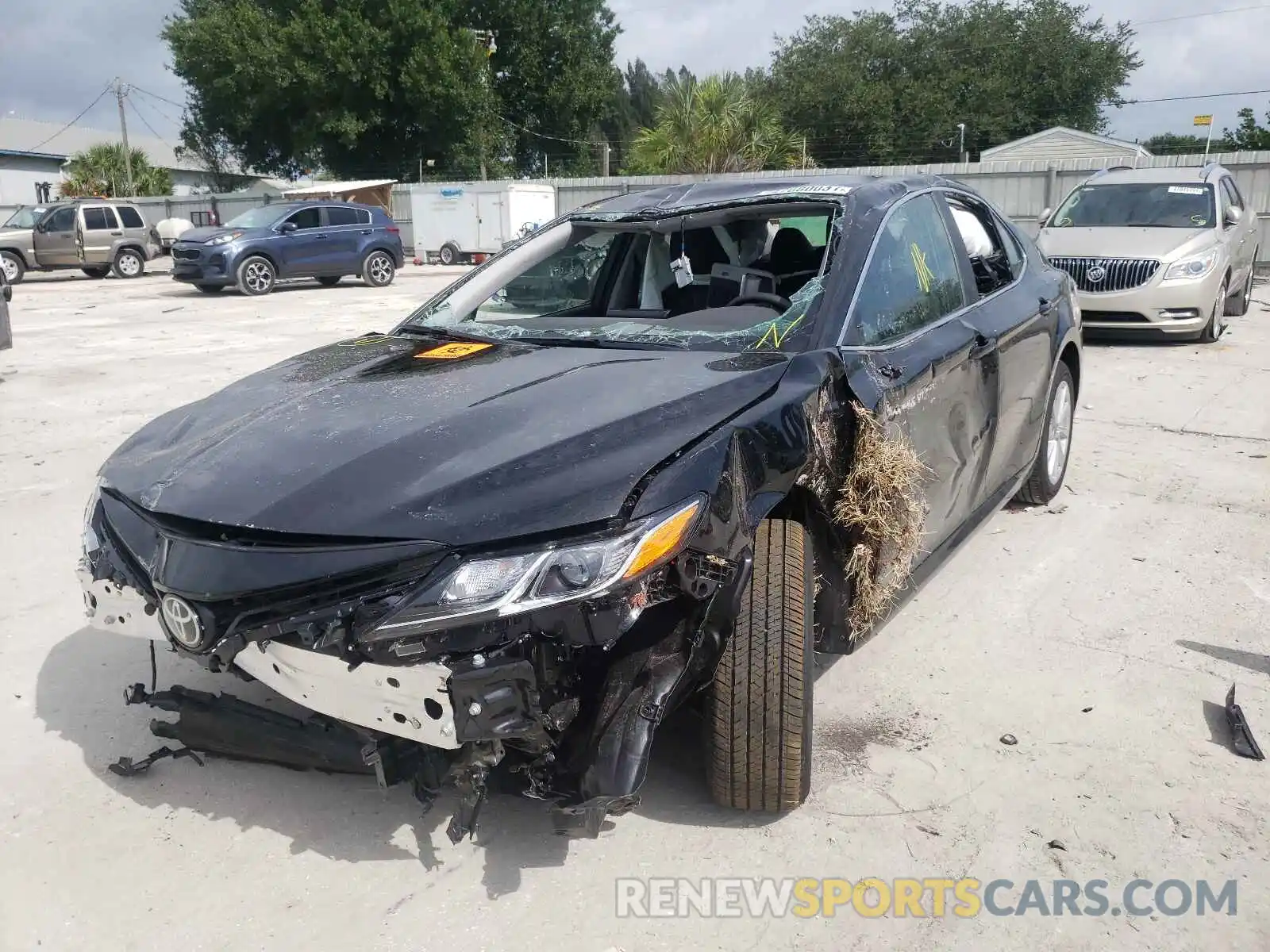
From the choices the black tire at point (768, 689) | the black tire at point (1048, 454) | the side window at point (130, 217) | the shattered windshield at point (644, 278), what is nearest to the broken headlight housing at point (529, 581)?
the black tire at point (768, 689)

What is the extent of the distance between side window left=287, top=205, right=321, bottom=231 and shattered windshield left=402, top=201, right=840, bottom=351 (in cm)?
1623

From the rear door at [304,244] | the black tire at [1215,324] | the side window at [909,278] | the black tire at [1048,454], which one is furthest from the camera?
the rear door at [304,244]

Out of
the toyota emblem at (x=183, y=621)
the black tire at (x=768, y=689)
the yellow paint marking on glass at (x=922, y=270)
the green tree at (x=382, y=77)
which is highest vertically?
the green tree at (x=382, y=77)

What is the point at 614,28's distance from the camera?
1797 inches

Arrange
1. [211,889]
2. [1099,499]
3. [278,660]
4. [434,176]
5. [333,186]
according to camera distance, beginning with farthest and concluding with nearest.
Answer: [434,176], [333,186], [1099,499], [211,889], [278,660]

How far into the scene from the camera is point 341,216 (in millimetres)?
19625

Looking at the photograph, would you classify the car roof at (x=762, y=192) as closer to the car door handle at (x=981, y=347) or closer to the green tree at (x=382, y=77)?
the car door handle at (x=981, y=347)

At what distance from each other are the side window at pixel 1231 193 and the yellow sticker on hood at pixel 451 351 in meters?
10.7

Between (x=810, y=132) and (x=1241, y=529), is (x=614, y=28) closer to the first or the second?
(x=810, y=132)

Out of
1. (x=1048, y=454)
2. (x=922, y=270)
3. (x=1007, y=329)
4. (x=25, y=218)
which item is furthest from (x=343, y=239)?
(x=922, y=270)

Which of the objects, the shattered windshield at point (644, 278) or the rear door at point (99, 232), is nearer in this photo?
the shattered windshield at point (644, 278)

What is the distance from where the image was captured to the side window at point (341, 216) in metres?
19.4

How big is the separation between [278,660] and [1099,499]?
14.9 feet

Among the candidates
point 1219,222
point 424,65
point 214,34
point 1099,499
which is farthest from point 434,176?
point 1099,499
